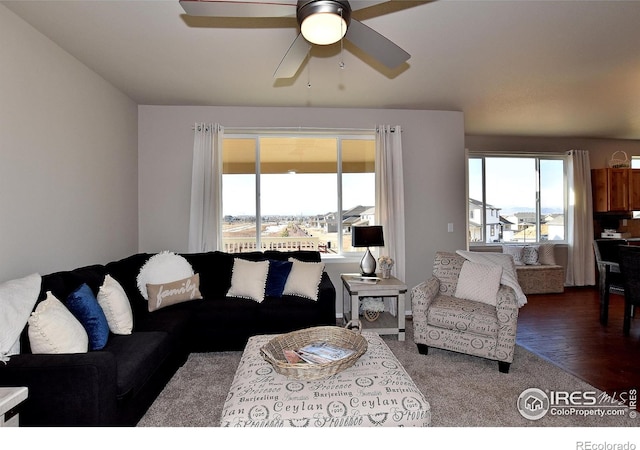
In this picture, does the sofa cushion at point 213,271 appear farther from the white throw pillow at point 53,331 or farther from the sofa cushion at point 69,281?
the white throw pillow at point 53,331

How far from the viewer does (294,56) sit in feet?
7.12

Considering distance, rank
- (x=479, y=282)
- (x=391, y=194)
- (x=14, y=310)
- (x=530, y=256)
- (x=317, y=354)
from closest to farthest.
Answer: (x=14, y=310)
(x=317, y=354)
(x=479, y=282)
(x=391, y=194)
(x=530, y=256)

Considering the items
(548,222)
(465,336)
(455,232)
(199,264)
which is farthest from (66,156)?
(548,222)

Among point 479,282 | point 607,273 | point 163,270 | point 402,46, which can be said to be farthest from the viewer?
point 607,273

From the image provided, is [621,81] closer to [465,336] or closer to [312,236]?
[465,336]

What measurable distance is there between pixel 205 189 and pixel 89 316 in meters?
2.27

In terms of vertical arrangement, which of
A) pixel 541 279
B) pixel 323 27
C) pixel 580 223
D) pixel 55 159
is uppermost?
pixel 323 27

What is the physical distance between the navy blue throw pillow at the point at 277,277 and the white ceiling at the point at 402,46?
6.32ft

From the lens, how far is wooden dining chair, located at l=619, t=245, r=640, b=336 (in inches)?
134

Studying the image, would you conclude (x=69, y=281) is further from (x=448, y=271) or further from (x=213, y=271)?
(x=448, y=271)

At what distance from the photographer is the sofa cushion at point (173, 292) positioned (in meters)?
3.12

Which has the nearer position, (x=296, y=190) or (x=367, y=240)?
(x=367, y=240)

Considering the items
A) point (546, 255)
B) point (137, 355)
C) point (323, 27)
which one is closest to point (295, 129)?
point (323, 27)

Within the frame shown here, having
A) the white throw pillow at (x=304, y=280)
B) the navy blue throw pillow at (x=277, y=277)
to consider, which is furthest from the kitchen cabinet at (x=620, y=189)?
the navy blue throw pillow at (x=277, y=277)
